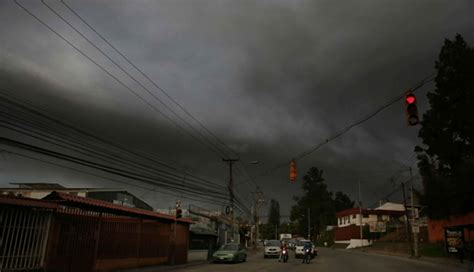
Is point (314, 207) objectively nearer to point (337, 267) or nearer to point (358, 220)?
point (358, 220)

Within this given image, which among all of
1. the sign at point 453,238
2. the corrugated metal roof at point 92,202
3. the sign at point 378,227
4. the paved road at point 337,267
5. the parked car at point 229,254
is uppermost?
the sign at point 378,227

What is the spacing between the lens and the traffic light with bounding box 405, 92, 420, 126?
1122 cm

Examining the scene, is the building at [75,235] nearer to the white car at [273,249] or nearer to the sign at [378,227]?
the white car at [273,249]

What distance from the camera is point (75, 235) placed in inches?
698

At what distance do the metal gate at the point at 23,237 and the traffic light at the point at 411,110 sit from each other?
44.0 feet

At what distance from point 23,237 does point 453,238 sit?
3318 centimetres

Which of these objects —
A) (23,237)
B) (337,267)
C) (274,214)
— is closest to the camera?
(23,237)

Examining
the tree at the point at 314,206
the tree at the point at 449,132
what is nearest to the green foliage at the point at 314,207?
the tree at the point at 314,206

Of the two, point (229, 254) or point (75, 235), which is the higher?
A: point (75, 235)

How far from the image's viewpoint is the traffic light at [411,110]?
36.8 ft

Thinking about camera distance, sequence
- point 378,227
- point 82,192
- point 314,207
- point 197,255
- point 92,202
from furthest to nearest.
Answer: point 314,207, point 378,227, point 82,192, point 197,255, point 92,202

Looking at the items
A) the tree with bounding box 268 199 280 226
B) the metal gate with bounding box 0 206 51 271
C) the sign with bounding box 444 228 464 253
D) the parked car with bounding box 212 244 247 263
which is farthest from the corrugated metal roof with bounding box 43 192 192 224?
the tree with bounding box 268 199 280 226

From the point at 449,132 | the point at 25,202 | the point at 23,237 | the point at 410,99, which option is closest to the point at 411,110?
the point at 410,99

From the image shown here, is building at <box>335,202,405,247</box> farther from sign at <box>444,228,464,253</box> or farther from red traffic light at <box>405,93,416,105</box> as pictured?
red traffic light at <box>405,93,416,105</box>
